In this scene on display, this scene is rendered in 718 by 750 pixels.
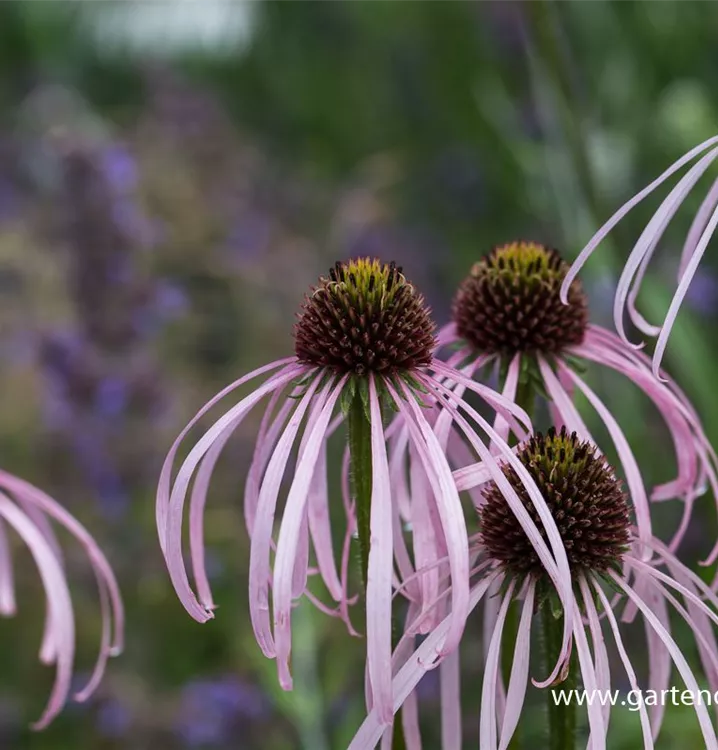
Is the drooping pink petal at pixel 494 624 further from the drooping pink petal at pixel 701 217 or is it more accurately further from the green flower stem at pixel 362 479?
the drooping pink petal at pixel 701 217

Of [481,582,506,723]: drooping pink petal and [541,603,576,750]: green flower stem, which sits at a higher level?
[481,582,506,723]: drooping pink petal

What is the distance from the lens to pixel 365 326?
542mm

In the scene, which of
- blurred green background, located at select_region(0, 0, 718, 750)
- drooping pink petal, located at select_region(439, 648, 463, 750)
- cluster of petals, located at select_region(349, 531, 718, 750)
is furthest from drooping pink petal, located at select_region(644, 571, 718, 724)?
blurred green background, located at select_region(0, 0, 718, 750)

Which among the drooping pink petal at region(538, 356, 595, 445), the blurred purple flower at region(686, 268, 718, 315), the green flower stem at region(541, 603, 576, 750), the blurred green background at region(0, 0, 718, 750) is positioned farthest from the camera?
the blurred purple flower at region(686, 268, 718, 315)

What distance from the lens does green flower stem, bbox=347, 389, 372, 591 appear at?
0.49m

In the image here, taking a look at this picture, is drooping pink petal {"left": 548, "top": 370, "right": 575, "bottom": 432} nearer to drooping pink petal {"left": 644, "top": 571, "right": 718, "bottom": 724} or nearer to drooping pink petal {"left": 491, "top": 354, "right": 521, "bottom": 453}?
drooping pink petal {"left": 491, "top": 354, "right": 521, "bottom": 453}

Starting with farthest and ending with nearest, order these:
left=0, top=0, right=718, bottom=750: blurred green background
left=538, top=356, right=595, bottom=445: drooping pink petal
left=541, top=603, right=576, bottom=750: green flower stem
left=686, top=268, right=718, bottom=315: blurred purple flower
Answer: left=686, top=268, right=718, bottom=315: blurred purple flower → left=0, top=0, right=718, bottom=750: blurred green background → left=538, top=356, right=595, bottom=445: drooping pink petal → left=541, top=603, right=576, bottom=750: green flower stem

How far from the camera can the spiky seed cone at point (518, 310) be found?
0.63 m

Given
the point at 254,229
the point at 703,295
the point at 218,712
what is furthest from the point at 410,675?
the point at 254,229

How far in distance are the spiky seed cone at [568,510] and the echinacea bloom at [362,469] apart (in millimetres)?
22

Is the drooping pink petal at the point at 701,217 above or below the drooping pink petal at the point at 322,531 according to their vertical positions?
above

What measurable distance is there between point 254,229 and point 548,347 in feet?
6.02

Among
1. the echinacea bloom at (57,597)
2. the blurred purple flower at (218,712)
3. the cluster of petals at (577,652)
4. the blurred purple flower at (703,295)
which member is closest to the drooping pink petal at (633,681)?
the cluster of petals at (577,652)

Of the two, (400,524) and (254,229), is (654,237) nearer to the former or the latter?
(400,524)
